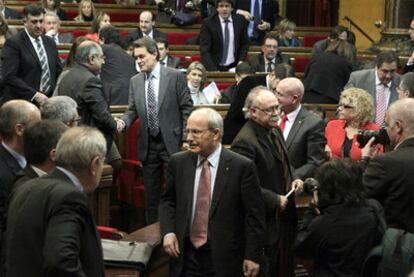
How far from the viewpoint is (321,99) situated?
1039 centimetres

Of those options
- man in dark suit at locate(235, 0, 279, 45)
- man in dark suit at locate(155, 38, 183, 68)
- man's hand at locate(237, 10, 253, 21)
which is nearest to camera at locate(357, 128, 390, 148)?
man in dark suit at locate(155, 38, 183, 68)

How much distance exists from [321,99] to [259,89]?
14.8ft

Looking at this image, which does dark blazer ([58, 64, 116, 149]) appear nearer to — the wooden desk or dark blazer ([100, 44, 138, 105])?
the wooden desk

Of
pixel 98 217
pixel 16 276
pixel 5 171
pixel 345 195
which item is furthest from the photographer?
pixel 98 217

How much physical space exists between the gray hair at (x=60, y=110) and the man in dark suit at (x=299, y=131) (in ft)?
4.79

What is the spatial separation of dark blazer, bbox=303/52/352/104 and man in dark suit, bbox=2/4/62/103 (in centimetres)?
319

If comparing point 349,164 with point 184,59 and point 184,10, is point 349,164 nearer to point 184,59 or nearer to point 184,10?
point 184,59

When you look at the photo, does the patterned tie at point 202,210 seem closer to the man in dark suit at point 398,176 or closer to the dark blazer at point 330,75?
the man in dark suit at point 398,176

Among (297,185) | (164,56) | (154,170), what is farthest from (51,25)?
(297,185)

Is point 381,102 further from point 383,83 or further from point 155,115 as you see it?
point 155,115

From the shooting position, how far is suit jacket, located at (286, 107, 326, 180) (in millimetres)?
6465

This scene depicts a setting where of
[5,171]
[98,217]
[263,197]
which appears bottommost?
[98,217]

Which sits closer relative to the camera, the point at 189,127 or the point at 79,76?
the point at 189,127

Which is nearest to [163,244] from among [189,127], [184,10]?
[189,127]
